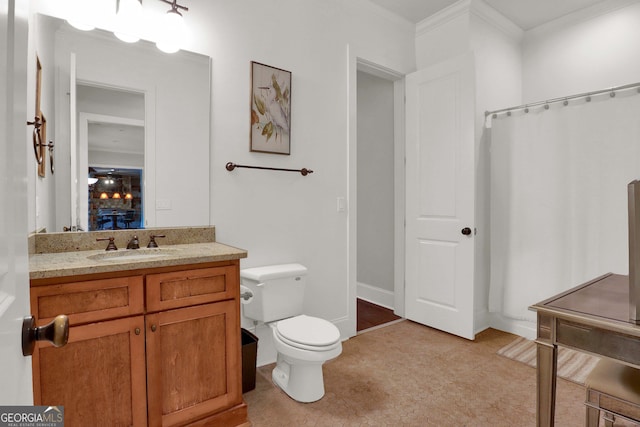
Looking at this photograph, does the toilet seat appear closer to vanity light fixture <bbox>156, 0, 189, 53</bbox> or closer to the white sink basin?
the white sink basin

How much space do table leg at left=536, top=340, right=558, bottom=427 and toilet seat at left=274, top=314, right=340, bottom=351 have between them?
93cm

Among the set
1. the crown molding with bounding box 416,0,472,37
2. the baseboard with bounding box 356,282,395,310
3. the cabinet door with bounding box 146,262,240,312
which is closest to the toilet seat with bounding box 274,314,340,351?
the cabinet door with bounding box 146,262,240,312

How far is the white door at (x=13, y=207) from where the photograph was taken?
0.49 m

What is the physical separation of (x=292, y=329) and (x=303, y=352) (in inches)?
7.1

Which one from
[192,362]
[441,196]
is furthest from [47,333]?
[441,196]

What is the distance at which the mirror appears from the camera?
1781 mm

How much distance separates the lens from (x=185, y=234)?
2.07m

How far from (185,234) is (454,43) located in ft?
8.89

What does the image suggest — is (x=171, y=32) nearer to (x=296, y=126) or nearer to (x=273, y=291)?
(x=296, y=126)

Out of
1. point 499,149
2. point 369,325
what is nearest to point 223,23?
point 499,149

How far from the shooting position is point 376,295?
3904 millimetres

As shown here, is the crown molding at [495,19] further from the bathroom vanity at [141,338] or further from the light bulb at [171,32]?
the bathroom vanity at [141,338]

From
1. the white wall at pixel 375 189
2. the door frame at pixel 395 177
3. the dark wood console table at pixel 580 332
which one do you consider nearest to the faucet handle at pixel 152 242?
the door frame at pixel 395 177

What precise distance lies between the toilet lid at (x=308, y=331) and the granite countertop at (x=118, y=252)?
530 mm
